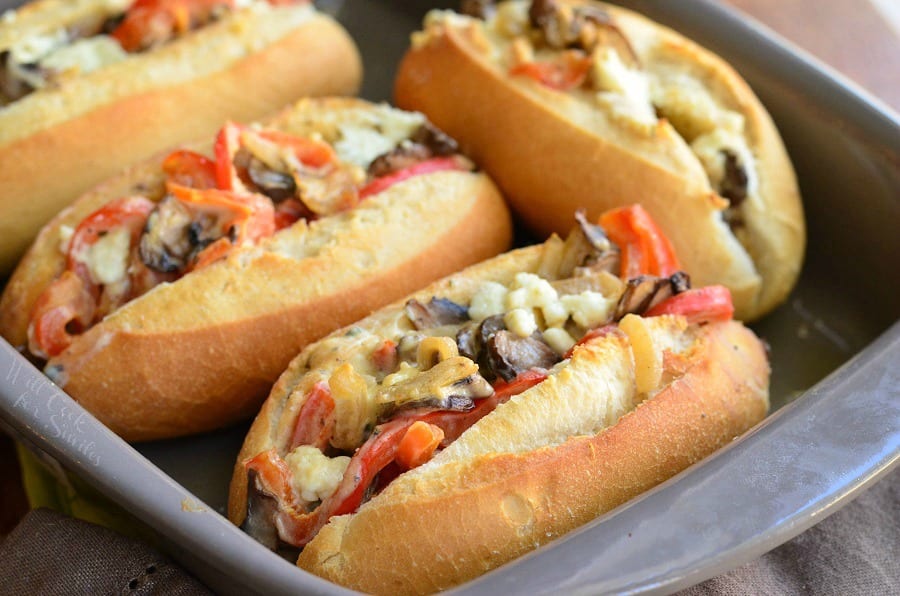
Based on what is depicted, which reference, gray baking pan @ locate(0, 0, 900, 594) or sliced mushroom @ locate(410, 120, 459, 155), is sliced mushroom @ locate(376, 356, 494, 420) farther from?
sliced mushroom @ locate(410, 120, 459, 155)

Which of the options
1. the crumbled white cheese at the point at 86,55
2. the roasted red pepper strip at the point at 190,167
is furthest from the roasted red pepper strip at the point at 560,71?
the crumbled white cheese at the point at 86,55

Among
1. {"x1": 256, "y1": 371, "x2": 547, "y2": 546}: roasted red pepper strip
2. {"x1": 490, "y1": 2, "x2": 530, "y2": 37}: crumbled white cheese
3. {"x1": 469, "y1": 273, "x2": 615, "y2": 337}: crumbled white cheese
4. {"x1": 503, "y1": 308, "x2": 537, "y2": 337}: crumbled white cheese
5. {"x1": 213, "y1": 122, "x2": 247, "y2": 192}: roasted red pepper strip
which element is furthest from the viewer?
{"x1": 490, "y1": 2, "x2": 530, "y2": 37}: crumbled white cheese

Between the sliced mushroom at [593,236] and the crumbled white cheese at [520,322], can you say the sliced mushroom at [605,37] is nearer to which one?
the sliced mushroom at [593,236]

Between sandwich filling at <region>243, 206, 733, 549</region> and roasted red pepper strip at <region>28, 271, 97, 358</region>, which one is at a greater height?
sandwich filling at <region>243, 206, 733, 549</region>

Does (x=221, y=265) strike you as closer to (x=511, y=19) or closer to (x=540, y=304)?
(x=540, y=304)

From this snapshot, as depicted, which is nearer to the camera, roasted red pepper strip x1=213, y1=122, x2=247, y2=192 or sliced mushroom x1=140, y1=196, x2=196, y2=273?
sliced mushroom x1=140, y1=196, x2=196, y2=273

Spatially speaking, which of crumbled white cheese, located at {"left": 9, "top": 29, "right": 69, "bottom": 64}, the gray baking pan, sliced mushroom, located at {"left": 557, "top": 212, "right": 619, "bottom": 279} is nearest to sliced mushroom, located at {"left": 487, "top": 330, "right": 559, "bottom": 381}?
sliced mushroom, located at {"left": 557, "top": 212, "right": 619, "bottom": 279}

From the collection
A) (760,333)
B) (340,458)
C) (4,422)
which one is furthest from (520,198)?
(4,422)

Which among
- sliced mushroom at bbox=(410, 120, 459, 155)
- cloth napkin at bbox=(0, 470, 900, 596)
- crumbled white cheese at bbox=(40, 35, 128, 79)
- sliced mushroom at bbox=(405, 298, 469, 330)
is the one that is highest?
sliced mushroom at bbox=(410, 120, 459, 155)
